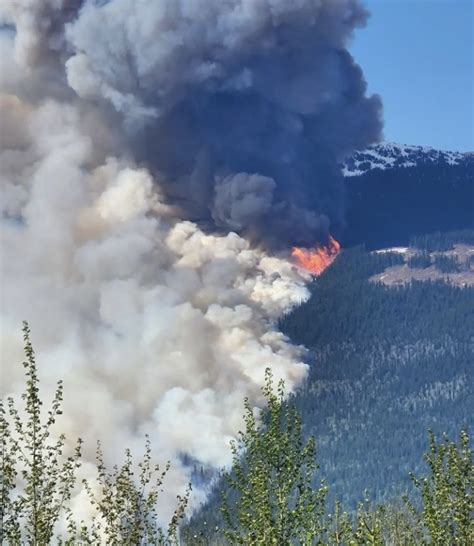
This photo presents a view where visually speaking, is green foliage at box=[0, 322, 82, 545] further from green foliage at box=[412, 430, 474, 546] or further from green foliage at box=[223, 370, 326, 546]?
green foliage at box=[412, 430, 474, 546]

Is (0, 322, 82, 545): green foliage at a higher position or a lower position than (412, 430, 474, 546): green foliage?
lower

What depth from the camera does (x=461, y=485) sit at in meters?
42.1

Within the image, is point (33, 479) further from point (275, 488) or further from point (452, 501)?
point (452, 501)

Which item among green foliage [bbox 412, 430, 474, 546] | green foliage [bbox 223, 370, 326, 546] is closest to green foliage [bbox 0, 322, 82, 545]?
green foliage [bbox 223, 370, 326, 546]

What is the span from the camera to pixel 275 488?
37000mm

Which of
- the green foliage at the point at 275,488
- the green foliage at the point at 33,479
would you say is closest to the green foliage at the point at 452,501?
the green foliage at the point at 275,488

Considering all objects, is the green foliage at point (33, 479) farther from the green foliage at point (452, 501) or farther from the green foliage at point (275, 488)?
the green foliage at point (452, 501)

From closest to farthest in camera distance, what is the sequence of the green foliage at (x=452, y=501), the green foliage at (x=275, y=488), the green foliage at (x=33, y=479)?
1. the green foliage at (x=33, y=479)
2. the green foliage at (x=275, y=488)
3. the green foliage at (x=452, y=501)

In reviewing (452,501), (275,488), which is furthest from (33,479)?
(452,501)

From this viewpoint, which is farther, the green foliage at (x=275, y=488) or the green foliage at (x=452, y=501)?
the green foliage at (x=452, y=501)

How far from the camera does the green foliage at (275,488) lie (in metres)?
35.1

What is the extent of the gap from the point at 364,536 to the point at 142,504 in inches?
317

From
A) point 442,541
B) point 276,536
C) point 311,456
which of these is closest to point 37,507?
point 276,536

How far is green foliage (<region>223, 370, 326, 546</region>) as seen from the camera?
35.1 metres
